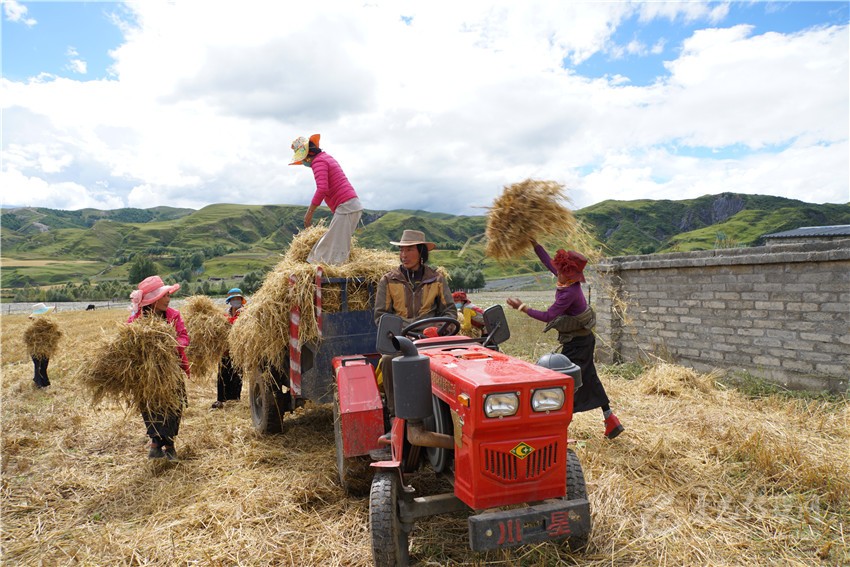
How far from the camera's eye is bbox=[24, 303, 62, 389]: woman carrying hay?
30.0 feet

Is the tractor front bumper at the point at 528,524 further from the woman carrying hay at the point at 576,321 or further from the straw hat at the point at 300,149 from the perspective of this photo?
the straw hat at the point at 300,149

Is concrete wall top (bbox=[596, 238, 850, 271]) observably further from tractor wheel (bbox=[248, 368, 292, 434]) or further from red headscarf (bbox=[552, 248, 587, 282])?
tractor wheel (bbox=[248, 368, 292, 434])

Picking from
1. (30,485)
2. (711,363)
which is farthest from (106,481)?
(711,363)

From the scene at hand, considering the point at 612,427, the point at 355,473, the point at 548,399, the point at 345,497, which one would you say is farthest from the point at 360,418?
the point at 612,427

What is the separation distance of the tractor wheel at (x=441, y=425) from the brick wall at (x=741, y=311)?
4.09 meters

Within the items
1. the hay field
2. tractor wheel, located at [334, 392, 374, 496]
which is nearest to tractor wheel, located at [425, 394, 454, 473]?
the hay field

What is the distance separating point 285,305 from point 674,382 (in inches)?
232

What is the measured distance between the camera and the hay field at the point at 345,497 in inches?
133

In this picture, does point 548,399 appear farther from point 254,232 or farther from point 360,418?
point 254,232

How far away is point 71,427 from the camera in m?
6.45

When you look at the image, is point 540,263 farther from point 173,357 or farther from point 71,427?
point 71,427

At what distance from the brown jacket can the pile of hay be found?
2.16 ft

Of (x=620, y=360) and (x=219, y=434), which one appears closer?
(x=219, y=434)

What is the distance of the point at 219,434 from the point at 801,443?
6304 mm
